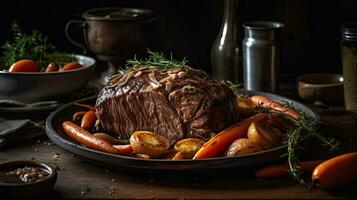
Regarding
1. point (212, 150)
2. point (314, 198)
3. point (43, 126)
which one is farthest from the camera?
point (43, 126)

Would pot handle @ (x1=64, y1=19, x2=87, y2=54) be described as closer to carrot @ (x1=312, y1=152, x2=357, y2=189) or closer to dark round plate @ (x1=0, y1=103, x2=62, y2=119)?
dark round plate @ (x1=0, y1=103, x2=62, y2=119)

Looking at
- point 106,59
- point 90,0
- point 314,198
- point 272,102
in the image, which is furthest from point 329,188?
point 90,0

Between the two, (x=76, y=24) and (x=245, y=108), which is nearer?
(x=245, y=108)

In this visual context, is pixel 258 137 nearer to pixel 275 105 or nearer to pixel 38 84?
pixel 275 105

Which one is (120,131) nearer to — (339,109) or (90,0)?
(339,109)

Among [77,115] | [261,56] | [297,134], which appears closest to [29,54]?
[77,115]

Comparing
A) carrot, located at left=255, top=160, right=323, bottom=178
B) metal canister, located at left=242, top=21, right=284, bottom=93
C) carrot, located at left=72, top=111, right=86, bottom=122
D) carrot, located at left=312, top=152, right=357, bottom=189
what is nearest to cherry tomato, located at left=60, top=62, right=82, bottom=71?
carrot, located at left=72, top=111, right=86, bottom=122

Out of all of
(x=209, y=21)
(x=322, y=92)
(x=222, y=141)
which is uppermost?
(x=209, y=21)
